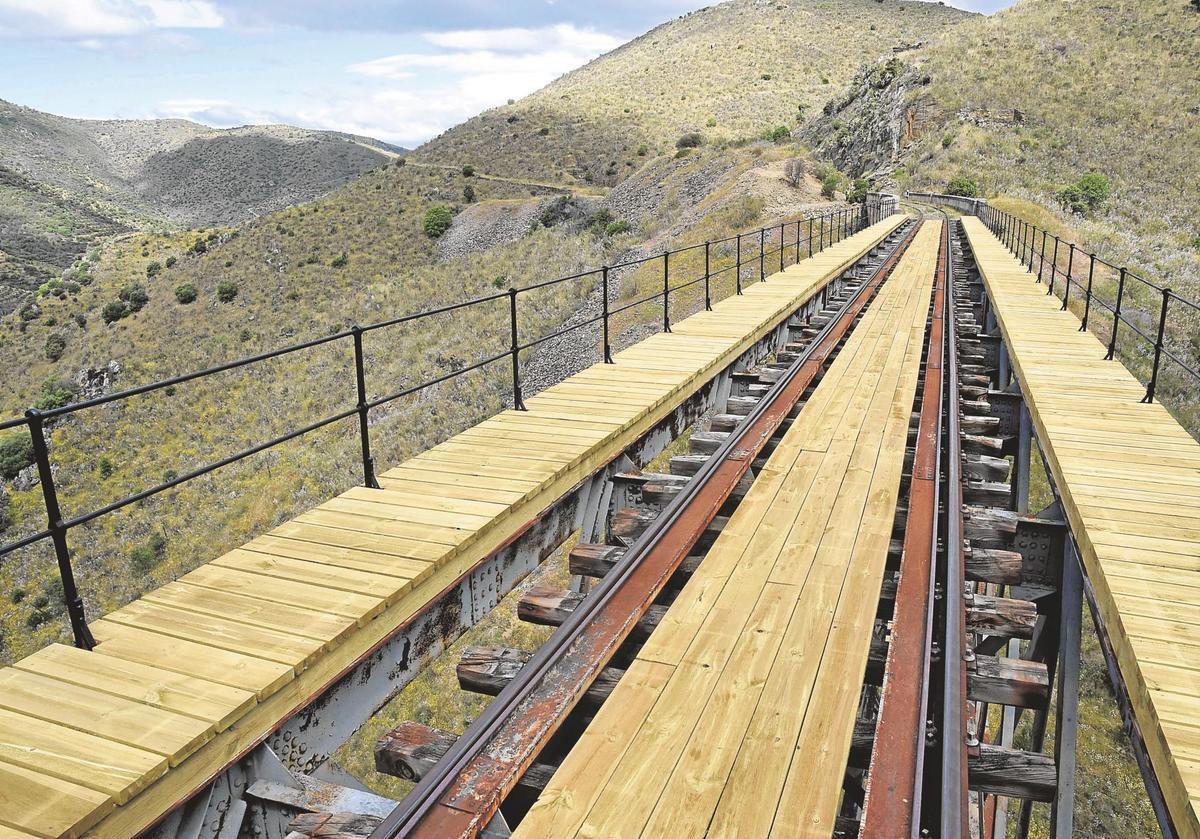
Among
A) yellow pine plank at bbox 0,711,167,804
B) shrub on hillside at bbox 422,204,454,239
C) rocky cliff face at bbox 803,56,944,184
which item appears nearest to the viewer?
yellow pine plank at bbox 0,711,167,804

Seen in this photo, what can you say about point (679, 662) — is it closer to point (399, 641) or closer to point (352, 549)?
point (399, 641)

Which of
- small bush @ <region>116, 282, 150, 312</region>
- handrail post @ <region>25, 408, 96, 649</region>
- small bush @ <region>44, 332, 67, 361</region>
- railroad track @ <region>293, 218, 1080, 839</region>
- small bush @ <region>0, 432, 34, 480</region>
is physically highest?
handrail post @ <region>25, 408, 96, 649</region>

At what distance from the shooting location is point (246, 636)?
3301mm

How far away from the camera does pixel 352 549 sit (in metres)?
4.18

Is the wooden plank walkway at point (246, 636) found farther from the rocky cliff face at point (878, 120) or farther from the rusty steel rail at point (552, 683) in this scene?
the rocky cliff face at point (878, 120)

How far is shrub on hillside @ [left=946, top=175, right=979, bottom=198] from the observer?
47812 millimetres

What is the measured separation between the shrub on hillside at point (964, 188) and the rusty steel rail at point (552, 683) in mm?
48954

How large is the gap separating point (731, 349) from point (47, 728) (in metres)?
7.46

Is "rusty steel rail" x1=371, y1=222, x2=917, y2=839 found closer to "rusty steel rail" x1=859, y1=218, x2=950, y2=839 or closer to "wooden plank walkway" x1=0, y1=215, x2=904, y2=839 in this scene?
"wooden plank walkway" x1=0, y1=215, x2=904, y2=839

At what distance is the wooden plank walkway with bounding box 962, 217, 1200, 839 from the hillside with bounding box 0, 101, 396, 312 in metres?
111

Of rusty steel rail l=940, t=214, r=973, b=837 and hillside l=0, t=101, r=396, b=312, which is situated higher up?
hillside l=0, t=101, r=396, b=312

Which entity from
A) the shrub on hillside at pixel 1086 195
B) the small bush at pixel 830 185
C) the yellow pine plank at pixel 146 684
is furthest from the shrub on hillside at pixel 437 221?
the yellow pine plank at pixel 146 684

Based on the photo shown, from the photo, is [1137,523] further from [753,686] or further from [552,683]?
[552,683]

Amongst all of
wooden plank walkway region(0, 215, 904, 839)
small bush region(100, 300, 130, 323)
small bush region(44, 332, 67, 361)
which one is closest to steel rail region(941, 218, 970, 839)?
wooden plank walkway region(0, 215, 904, 839)
